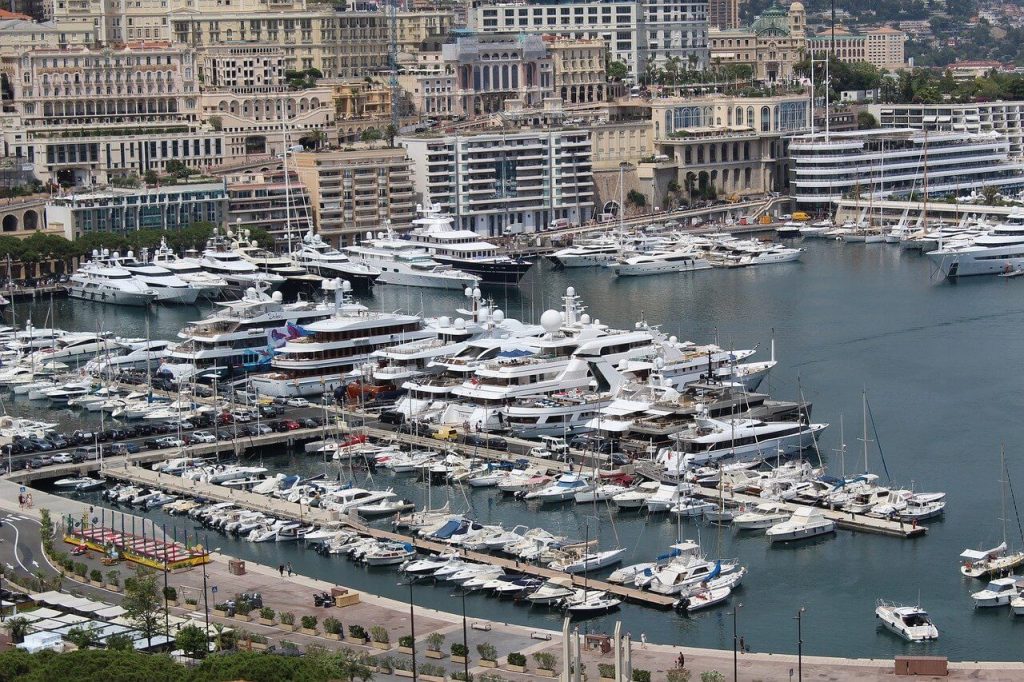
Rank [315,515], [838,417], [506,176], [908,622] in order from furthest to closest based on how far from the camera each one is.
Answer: [506,176] → [838,417] → [315,515] → [908,622]

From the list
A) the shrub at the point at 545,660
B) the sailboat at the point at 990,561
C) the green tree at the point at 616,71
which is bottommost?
the sailboat at the point at 990,561

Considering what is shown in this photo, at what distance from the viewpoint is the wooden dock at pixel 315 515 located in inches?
1061

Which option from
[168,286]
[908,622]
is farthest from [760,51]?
[908,622]

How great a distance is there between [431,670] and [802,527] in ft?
25.6

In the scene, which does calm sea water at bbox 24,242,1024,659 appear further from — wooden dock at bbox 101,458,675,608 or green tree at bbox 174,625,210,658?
green tree at bbox 174,625,210,658

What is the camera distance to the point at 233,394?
127ft

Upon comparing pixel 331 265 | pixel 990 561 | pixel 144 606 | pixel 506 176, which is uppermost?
pixel 506 176

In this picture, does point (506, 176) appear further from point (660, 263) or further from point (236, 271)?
point (236, 271)

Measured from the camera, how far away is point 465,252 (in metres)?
56.2

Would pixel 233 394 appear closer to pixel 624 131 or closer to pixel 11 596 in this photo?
pixel 11 596

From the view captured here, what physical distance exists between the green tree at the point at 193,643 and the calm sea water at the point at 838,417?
4.15m

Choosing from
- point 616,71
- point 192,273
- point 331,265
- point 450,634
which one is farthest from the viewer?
point 616,71

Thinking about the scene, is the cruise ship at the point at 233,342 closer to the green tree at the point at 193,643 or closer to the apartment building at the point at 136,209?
the apartment building at the point at 136,209

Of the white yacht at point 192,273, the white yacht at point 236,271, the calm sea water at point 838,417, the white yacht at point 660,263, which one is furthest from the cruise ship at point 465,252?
the white yacht at point 192,273
